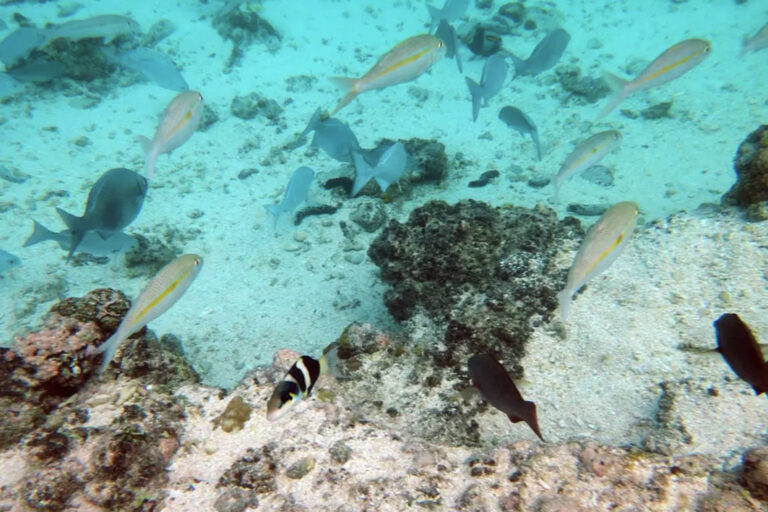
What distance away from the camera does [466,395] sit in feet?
10.1

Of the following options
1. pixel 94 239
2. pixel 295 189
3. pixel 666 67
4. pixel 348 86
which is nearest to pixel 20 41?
pixel 94 239

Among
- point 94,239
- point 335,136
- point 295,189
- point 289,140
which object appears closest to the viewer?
point 94,239

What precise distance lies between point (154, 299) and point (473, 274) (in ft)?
7.93

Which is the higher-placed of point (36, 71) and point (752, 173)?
point (36, 71)

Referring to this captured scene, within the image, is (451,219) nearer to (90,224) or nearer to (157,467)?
(157,467)

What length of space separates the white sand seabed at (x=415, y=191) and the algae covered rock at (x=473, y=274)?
0.35 metres

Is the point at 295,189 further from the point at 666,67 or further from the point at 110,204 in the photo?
the point at 666,67

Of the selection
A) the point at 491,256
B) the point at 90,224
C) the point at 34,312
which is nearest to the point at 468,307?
the point at 491,256

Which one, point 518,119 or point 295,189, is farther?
point 518,119

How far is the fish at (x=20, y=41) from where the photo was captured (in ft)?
25.8

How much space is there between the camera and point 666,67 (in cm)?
399

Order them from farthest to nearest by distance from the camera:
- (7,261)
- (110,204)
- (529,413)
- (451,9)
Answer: (451,9) → (7,261) → (110,204) → (529,413)

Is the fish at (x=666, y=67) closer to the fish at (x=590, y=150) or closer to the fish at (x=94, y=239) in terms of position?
the fish at (x=590, y=150)

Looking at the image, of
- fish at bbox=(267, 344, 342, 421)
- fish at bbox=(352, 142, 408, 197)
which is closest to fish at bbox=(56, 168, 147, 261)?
fish at bbox=(352, 142, 408, 197)
